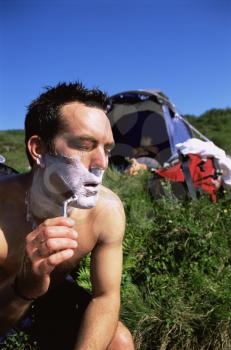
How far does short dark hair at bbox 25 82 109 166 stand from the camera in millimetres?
2131

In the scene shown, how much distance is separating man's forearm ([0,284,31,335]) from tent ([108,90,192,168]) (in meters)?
5.48

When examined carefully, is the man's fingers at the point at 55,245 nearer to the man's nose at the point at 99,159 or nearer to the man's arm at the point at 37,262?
the man's arm at the point at 37,262

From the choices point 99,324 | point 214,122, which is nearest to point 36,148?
point 99,324

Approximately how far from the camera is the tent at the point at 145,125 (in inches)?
301

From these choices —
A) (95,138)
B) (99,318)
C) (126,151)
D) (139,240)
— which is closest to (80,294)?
(99,318)

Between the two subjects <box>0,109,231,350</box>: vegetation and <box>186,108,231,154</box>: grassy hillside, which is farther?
<box>186,108,231,154</box>: grassy hillside

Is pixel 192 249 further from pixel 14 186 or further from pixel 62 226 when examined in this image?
pixel 62 226

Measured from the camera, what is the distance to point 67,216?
6.98 ft

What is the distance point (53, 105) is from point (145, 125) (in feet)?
20.0

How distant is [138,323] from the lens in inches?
110

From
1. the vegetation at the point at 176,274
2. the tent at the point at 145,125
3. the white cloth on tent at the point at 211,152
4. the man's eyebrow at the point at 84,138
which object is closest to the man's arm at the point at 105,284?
the man's eyebrow at the point at 84,138

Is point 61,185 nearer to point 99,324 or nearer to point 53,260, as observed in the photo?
point 53,260

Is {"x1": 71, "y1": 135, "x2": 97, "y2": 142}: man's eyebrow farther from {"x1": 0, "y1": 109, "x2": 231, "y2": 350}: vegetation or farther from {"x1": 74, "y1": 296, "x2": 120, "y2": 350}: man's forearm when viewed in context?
{"x1": 0, "y1": 109, "x2": 231, "y2": 350}: vegetation

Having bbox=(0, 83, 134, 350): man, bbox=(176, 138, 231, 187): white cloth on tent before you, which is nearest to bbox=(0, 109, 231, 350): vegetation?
bbox=(176, 138, 231, 187): white cloth on tent
